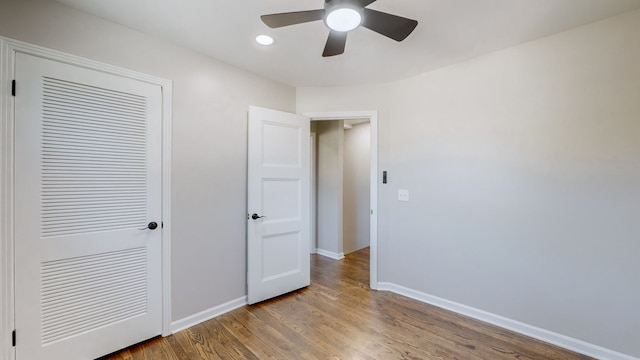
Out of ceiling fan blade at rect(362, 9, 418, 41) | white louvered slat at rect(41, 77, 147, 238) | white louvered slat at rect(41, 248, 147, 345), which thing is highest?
ceiling fan blade at rect(362, 9, 418, 41)

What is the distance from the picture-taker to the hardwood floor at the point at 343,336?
194 centimetres

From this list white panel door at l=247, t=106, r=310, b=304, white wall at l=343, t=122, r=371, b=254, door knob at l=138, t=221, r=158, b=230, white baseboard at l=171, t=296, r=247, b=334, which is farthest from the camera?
white wall at l=343, t=122, r=371, b=254

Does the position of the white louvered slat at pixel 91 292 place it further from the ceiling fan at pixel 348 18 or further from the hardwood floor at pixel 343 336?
the ceiling fan at pixel 348 18

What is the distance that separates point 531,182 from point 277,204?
233 cm

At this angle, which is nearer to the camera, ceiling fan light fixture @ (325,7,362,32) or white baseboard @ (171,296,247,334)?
ceiling fan light fixture @ (325,7,362,32)

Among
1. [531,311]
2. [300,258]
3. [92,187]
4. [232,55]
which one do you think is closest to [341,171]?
[300,258]

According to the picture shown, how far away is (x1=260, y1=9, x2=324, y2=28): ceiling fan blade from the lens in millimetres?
1403

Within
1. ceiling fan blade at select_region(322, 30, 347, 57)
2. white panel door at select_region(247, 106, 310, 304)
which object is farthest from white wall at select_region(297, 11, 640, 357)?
ceiling fan blade at select_region(322, 30, 347, 57)

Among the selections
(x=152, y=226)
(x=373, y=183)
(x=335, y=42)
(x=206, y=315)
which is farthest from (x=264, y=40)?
(x=206, y=315)

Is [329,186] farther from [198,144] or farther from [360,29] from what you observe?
[360,29]

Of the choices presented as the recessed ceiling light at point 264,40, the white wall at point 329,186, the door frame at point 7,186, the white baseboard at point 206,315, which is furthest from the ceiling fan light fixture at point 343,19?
the white wall at point 329,186

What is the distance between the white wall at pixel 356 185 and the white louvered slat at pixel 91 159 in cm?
310

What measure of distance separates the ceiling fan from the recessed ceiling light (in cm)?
64

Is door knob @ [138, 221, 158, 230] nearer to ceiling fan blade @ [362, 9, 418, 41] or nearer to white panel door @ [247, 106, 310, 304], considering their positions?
white panel door @ [247, 106, 310, 304]
